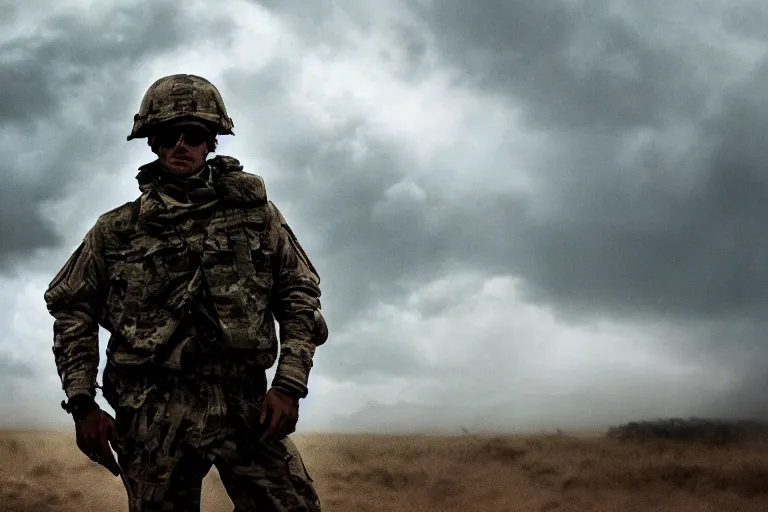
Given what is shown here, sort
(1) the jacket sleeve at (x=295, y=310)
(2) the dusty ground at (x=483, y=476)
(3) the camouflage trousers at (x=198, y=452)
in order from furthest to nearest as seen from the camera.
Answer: (2) the dusty ground at (x=483, y=476) → (1) the jacket sleeve at (x=295, y=310) → (3) the camouflage trousers at (x=198, y=452)

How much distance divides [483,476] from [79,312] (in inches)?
217

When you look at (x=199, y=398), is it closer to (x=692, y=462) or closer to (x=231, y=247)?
(x=231, y=247)

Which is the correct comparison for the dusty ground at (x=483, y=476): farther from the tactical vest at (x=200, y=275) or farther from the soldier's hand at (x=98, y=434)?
the tactical vest at (x=200, y=275)

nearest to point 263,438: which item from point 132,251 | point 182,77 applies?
point 132,251

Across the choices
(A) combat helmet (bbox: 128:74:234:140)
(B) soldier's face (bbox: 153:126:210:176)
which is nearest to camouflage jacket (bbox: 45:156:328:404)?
(B) soldier's face (bbox: 153:126:210:176)

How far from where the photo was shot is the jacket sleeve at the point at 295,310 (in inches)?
202

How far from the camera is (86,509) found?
31.9 feet

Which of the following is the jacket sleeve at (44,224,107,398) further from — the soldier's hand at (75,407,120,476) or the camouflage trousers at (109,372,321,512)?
the camouflage trousers at (109,372,321,512)

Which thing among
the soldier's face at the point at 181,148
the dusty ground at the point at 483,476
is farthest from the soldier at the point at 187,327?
the dusty ground at the point at 483,476

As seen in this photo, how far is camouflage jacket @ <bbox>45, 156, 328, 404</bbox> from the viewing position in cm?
504

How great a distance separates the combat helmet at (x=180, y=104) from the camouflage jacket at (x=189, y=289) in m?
0.24

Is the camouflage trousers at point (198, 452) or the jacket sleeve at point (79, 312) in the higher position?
the jacket sleeve at point (79, 312)

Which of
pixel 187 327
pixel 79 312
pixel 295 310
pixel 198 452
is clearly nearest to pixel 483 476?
pixel 295 310

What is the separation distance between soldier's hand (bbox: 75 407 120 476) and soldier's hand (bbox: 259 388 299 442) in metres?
0.83
